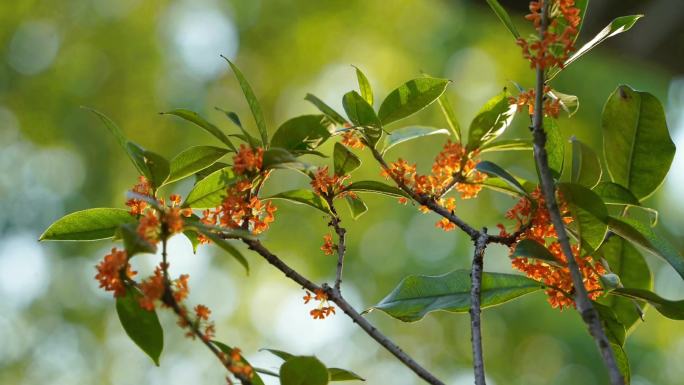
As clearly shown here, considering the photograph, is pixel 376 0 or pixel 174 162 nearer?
pixel 174 162

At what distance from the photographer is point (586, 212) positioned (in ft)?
2.84

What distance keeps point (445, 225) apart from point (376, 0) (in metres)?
7.46

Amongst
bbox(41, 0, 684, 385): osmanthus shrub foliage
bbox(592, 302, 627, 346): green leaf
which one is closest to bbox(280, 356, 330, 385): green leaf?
bbox(41, 0, 684, 385): osmanthus shrub foliage

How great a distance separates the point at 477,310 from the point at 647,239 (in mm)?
227

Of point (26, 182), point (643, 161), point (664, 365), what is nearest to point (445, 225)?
point (643, 161)

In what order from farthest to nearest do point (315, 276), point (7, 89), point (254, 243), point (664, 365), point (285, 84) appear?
point (285, 84), point (7, 89), point (315, 276), point (664, 365), point (254, 243)

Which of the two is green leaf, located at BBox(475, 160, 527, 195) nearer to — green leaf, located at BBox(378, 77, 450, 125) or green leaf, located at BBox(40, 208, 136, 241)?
green leaf, located at BBox(378, 77, 450, 125)

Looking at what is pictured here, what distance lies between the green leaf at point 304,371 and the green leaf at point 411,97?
377 mm

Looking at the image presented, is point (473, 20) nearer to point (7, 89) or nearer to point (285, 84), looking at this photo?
point (285, 84)

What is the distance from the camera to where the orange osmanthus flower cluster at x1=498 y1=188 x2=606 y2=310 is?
2.86ft

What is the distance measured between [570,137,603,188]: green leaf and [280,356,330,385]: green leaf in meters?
0.42

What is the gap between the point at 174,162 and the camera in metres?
0.95

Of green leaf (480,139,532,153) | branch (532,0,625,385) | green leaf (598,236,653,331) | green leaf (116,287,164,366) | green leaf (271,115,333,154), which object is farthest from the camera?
green leaf (598,236,653,331)

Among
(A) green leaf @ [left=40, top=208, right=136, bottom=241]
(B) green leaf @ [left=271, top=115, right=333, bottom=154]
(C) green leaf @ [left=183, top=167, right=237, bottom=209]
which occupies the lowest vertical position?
(A) green leaf @ [left=40, top=208, right=136, bottom=241]
